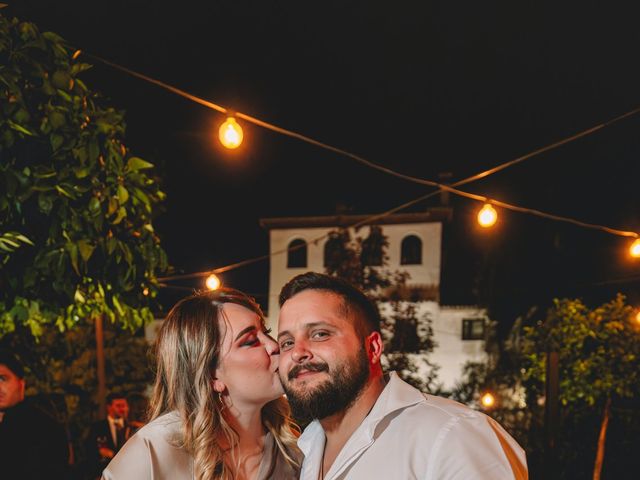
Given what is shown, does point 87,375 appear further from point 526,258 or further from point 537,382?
point 526,258

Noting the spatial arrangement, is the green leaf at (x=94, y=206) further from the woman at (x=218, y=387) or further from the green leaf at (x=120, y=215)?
the woman at (x=218, y=387)

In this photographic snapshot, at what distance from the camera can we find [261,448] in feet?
10.1

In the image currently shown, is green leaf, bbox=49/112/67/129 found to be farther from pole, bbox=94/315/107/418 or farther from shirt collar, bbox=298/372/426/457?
pole, bbox=94/315/107/418

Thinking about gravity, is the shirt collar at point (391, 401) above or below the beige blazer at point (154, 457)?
above

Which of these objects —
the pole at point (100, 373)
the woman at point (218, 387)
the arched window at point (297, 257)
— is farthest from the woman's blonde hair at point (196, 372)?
the arched window at point (297, 257)

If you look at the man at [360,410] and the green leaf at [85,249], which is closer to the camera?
the man at [360,410]

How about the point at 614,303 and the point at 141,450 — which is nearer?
the point at 141,450

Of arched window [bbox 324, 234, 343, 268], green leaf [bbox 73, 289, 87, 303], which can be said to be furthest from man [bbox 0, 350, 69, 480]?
arched window [bbox 324, 234, 343, 268]

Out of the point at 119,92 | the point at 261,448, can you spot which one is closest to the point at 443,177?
the point at 119,92

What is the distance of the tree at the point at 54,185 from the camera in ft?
9.07

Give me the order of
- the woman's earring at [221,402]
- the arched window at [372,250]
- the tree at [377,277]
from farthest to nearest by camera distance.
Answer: the arched window at [372,250] < the tree at [377,277] < the woman's earring at [221,402]

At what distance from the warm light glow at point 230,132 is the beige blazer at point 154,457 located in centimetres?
285

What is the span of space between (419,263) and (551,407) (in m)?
19.4

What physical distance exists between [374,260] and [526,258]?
10.7 meters
